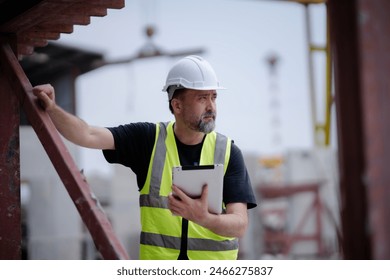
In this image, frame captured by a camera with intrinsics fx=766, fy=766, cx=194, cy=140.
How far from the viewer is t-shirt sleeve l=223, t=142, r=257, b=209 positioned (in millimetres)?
4457

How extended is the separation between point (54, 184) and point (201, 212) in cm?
1412

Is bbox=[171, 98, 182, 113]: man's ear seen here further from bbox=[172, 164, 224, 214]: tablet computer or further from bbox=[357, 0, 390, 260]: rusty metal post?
bbox=[357, 0, 390, 260]: rusty metal post

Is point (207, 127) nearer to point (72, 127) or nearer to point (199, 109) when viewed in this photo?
point (199, 109)

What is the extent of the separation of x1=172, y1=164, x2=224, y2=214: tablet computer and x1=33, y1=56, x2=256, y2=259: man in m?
0.28

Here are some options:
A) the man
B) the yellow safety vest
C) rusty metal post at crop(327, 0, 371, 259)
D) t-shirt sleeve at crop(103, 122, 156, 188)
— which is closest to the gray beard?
the man

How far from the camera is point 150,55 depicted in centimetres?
2247

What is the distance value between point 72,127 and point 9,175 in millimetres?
542

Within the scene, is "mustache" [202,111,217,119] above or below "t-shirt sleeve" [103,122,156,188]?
above
